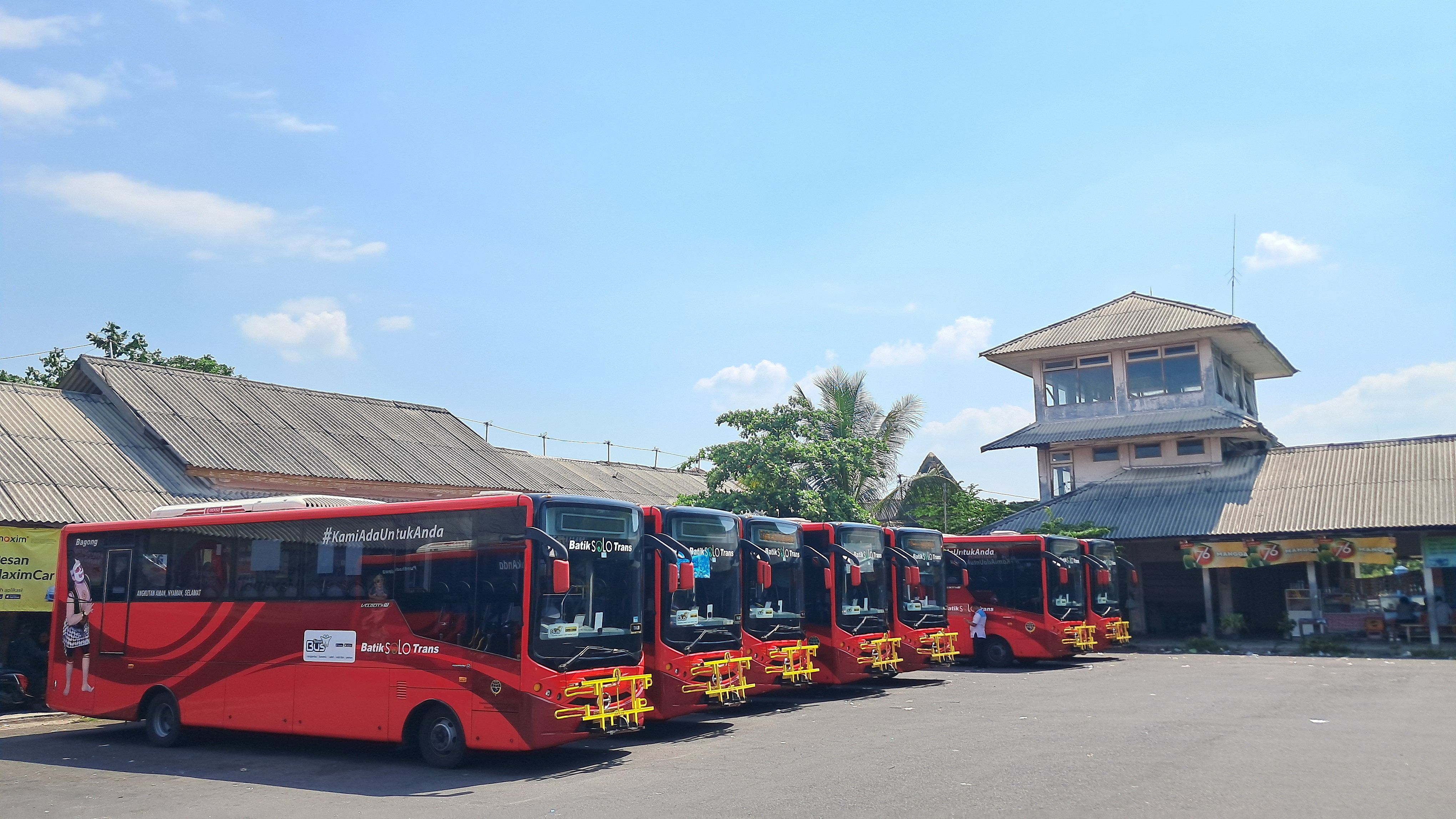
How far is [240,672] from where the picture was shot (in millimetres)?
13500

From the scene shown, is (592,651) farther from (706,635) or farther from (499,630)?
(706,635)

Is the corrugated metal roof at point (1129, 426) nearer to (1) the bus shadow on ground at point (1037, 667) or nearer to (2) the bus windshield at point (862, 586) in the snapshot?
(1) the bus shadow on ground at point (1037, 667)

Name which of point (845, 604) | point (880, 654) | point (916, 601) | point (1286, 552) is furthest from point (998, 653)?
point (1286, 552)

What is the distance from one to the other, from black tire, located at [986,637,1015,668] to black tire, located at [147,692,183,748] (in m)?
17.4

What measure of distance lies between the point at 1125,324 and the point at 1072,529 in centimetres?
890

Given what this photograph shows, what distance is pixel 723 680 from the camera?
14.5 meters

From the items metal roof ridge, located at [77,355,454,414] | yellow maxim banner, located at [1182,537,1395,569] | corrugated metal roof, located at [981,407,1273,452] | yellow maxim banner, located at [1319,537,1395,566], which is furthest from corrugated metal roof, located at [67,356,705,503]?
yellow maxim banner, located at [1319,537,1395,566]

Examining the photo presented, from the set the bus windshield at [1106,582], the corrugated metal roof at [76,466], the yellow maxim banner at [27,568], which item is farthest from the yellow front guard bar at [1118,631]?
the yellow maxim banner at [27,568]

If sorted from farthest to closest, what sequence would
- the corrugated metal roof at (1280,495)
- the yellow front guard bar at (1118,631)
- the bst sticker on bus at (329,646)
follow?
the corrugated metal roof at (1280,495) → the yellow front guard bar at (1118,631) → the bst sticker on bus at (329,646)

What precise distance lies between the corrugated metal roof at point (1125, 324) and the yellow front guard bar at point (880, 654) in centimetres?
2046

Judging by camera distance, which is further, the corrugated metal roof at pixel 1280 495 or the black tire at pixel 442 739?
the corrugated metal roof at pixel 1280 495

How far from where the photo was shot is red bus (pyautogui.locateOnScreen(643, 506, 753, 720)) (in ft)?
45.3

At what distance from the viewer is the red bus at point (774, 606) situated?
16.4 meters

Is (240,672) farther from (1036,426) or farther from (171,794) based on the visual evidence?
(1036,426)
